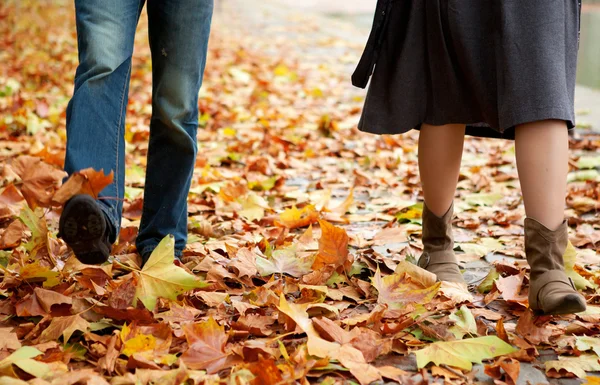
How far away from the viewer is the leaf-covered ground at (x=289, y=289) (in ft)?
5.28

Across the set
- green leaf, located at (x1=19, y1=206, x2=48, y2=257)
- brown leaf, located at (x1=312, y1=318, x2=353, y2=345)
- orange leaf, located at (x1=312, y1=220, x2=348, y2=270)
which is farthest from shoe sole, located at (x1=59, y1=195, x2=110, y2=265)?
orange leaf, located at (x1=312, y1=220, x2=348, y2=270)

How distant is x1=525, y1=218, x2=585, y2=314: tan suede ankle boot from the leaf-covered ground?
0.08 metres

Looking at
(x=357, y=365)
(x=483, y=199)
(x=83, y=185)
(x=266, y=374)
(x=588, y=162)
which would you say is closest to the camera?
(x=266, y=374)

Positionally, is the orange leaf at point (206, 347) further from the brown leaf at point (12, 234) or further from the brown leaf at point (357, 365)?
the brown leaf at point (12, 234)

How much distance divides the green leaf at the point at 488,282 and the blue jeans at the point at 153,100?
3.33 feet

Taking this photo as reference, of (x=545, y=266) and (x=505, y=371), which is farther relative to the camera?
(x=545, y=266)

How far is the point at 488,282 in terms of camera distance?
87.3 inches

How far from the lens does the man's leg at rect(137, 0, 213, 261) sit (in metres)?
2.12

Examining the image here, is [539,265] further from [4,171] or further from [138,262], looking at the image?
[4,171]

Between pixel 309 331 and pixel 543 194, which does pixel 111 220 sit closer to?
pixel 309 331

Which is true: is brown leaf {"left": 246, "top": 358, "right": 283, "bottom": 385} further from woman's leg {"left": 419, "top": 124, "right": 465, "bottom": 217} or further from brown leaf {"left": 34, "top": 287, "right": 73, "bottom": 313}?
woman's leg {"left": 419, "top": 124, "right": 465, "bottom": 217}

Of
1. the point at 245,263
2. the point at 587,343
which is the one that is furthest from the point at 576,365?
the point at 245,263

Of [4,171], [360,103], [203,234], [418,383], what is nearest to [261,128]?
[360,103]

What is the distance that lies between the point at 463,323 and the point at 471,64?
74 centimetres
